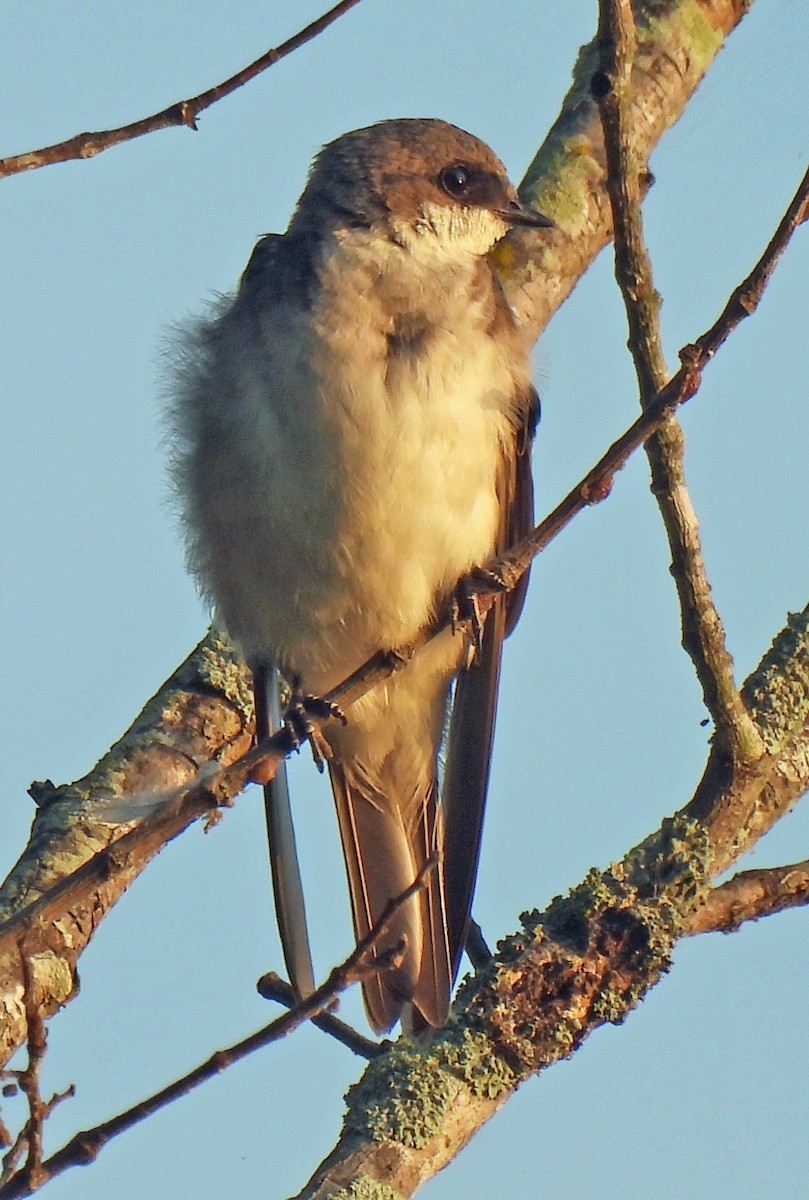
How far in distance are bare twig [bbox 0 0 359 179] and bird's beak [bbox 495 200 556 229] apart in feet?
6.75

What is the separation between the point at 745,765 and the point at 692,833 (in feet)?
0.68

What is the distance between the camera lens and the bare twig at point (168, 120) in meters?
3.14

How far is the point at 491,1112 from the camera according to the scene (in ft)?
13.5

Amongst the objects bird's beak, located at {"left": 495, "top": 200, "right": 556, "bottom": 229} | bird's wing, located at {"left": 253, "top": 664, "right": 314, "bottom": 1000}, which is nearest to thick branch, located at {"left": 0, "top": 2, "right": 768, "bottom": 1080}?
bird's wing, located at {"left": 253, "top": 664, "right": 314, "bottom": 1000}

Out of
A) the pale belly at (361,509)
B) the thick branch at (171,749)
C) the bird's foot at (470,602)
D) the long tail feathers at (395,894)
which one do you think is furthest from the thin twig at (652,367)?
the long tail feathers at (395,894)

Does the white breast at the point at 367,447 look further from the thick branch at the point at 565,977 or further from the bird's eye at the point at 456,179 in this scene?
the thick branch at the point at 565,977

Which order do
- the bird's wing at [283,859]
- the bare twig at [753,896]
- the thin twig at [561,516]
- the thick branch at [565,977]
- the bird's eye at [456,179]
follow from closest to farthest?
the thin twig at [561,516] < the thick branch at [565,977] < the bare twig at [753,896] < the bird's wing at [283,859] < the bird's eye at [456,179]

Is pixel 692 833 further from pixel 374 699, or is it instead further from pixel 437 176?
pixel 437 176

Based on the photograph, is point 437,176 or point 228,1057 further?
point 437,176

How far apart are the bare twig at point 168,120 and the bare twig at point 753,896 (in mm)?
2181

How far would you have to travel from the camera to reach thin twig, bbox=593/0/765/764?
10.3 feet

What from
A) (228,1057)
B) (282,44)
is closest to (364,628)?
(282,44)

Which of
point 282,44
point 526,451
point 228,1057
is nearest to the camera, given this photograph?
point 228,1057

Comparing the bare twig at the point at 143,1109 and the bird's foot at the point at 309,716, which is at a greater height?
the bird's foot at the point at 309,716
